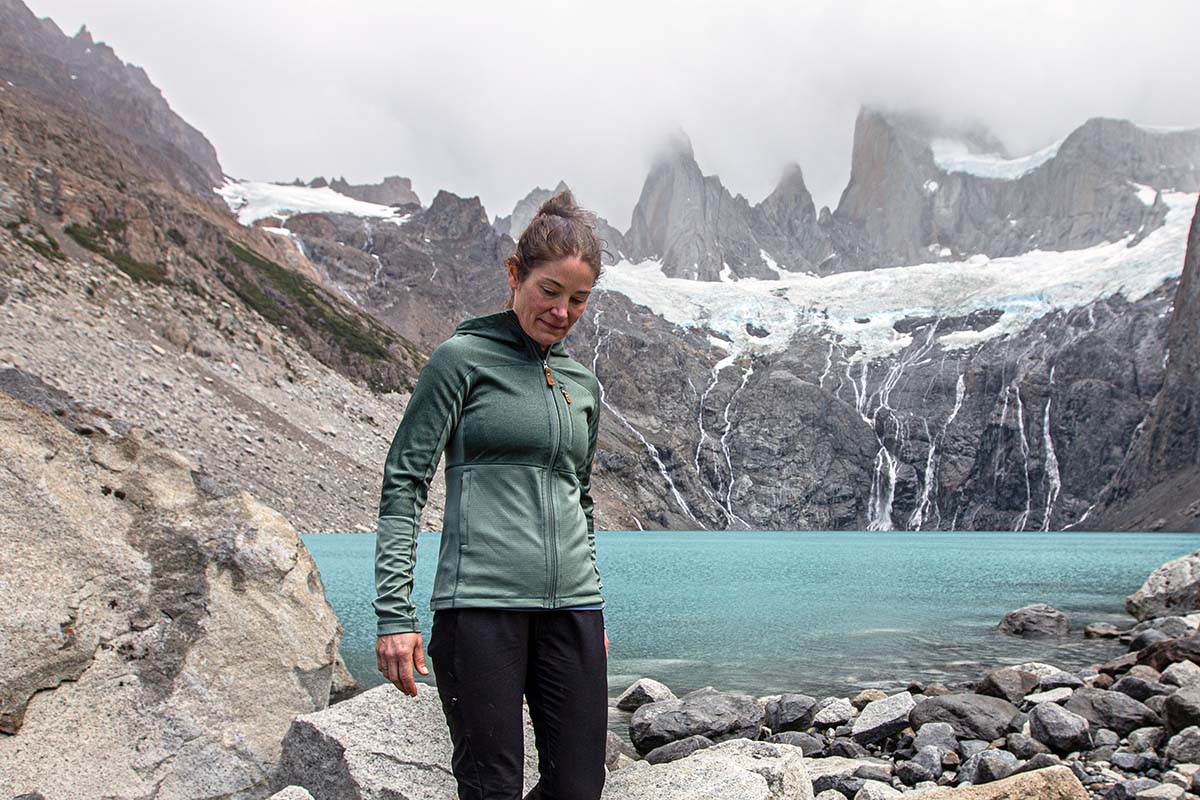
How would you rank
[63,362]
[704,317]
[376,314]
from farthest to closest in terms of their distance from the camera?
[704,317]
[376,314]
[63,362]

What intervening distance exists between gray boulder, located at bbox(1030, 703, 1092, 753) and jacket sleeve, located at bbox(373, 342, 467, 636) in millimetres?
9502

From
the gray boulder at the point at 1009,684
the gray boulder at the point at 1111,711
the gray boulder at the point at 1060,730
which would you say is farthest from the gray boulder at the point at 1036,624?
the gray boulder at the point at 1060,730

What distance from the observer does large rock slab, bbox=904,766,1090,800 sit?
217 inches

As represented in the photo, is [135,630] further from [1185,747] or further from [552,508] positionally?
[1185,747]

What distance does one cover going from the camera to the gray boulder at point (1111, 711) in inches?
409

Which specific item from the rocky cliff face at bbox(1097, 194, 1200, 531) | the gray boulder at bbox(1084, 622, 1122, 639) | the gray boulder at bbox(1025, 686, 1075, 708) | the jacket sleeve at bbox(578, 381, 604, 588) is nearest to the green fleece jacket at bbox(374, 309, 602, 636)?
the jacket sleeve at bbox(578, 381, 604, 588)

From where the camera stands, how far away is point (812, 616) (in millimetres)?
26141

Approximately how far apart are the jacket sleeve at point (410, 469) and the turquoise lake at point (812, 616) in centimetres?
1273

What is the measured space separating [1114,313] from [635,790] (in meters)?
171

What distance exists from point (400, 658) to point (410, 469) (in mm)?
674

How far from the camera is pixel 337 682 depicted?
1139 cm

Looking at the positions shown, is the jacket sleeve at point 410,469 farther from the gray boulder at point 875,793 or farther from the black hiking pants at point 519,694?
the gray boulder at point 875,793

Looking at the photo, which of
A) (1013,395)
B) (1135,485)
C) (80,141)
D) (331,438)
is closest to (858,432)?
(1013,395)

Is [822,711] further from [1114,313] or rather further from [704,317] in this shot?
[704,317]
